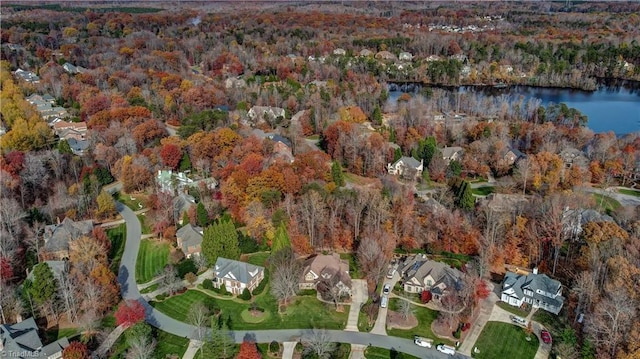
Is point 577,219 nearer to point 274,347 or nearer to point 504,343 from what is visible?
point 504,343

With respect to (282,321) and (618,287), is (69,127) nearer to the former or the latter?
(282,321)

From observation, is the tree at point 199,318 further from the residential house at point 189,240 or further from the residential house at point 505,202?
the residential house at point 505,202

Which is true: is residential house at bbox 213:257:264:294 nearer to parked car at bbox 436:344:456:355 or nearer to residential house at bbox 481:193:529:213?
parked car at bbox 436:344:456:355

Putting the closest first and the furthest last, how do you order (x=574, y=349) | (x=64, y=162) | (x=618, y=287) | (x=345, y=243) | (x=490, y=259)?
(x=574, y=349), (x=618, y=287), (x=490, y=259), (x=345, y=243), (x=64, y=162)

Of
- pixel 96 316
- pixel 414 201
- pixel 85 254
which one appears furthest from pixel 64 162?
pixel 414 201

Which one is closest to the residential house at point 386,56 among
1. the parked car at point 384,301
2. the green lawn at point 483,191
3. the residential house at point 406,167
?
the residential house at point 406,167

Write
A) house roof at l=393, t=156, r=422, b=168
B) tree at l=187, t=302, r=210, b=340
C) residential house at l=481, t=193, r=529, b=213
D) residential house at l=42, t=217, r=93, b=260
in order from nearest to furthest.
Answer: tree at l=187, t=302, r=210, b=340
residential house at l=42, t=217, r=93, b=260
residential house at l=481, t=193, r=529, b=213
house roof at l=393, t=156, r=422, b=168

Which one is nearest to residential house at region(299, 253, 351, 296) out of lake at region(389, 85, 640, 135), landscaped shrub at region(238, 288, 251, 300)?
landscaped shrub at region(238, 288, 251, 300)
